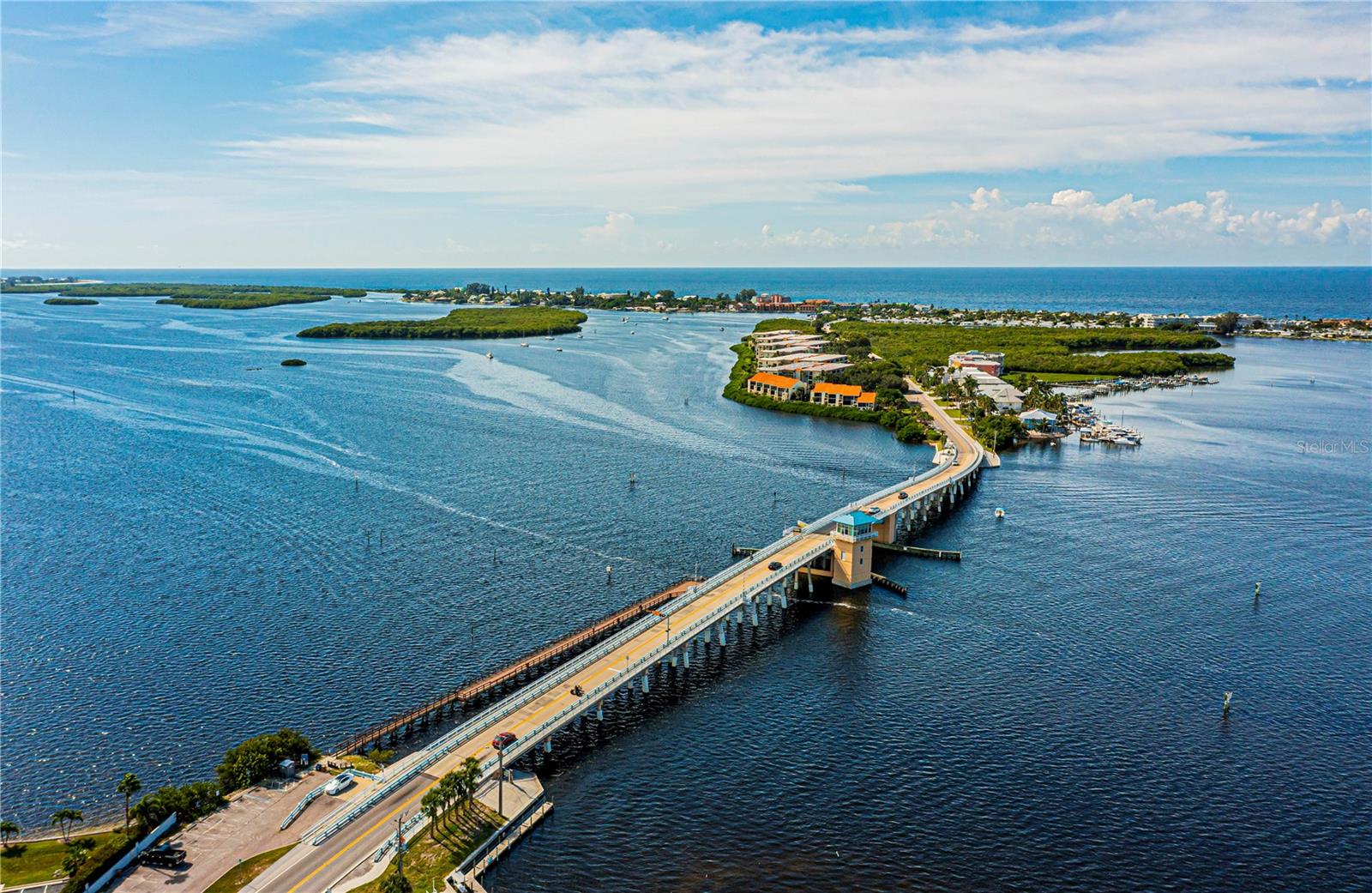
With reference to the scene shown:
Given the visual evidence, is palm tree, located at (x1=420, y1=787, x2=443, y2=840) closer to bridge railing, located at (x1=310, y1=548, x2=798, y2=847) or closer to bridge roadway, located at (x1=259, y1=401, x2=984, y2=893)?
bridge roadway, located at (x1=259, y1=401, x2=984, y2=893)

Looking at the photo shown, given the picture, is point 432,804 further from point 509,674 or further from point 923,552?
point 923,552

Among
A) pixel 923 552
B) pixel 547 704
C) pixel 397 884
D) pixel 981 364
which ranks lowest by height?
pixel 397 884

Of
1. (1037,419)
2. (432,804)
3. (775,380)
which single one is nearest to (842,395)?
(775,380)

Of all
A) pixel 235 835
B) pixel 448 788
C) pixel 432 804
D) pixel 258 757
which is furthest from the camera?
pixel 258 757

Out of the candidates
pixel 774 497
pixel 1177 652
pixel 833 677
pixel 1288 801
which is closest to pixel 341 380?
pixel 774 497

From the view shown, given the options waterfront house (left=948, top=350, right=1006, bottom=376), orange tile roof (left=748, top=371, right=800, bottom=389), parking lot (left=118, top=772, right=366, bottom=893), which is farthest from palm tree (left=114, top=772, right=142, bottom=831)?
waterfront house (left=948, top=350, right=1006, bottom=376)

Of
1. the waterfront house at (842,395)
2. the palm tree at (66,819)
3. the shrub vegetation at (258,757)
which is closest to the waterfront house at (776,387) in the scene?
the waterfront house at (842,395)
